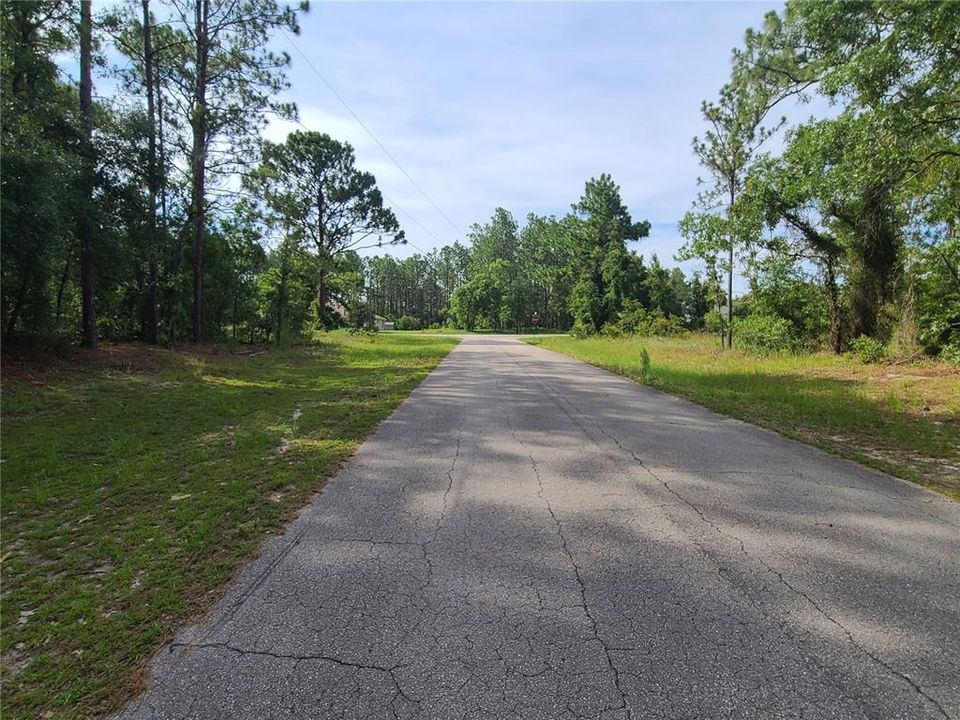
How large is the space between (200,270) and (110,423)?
1409 centimetres

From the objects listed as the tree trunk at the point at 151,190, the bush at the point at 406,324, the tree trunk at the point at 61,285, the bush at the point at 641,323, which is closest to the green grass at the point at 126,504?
the tree trunk at the point at 61,285

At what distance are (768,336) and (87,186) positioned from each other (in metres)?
24.6

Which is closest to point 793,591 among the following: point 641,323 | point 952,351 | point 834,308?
point 952,351

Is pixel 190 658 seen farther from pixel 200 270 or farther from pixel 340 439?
pixel 200 270

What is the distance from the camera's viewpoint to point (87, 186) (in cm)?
1337

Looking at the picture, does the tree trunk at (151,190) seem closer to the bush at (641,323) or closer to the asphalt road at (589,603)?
the asphalt road at (589,603)

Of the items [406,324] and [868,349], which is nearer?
[868,349]

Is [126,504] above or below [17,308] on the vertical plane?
below

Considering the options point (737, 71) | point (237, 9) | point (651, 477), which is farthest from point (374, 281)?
point (651, 477)

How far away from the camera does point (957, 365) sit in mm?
13531

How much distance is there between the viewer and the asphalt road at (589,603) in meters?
2.12

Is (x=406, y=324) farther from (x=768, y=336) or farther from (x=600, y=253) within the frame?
A: (x=768, y=336)

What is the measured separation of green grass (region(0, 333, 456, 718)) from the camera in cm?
241

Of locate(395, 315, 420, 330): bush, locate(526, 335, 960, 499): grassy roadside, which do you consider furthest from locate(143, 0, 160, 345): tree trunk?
locate(395, 315, 420, 330): bush
